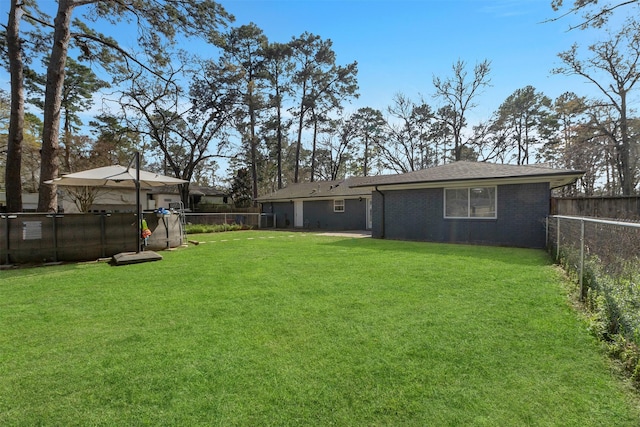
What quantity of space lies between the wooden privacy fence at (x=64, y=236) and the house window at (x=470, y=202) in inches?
393

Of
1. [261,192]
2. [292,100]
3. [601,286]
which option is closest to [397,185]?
[601,286]

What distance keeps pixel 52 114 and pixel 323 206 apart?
1336 centimetres

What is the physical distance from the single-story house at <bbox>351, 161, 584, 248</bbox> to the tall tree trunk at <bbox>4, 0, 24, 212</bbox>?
37.5 ft

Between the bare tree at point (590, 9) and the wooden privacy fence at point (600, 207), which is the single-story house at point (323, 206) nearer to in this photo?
the wooden privacy fence at point (600, 207)

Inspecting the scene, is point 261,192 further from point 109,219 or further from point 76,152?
point 109,219

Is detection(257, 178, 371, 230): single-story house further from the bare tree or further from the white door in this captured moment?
the bare tree

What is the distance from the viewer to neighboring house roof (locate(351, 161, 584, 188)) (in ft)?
29.9

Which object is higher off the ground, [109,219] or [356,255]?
[109,219]

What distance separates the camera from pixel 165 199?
28.5m

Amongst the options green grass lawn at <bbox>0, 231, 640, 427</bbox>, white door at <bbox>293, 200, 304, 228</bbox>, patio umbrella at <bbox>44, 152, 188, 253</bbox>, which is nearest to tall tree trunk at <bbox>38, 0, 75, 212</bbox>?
patio umbrella at <bbox>44, 152, 188, 253</bbox>

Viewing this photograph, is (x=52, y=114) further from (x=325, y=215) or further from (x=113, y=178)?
(x=325, y=215)

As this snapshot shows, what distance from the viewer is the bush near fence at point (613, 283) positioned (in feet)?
8.24

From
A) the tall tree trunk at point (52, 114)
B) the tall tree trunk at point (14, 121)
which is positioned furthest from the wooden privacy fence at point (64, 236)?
the tall tree trunk at point (14, 121)

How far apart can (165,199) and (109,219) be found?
72.5 feet
